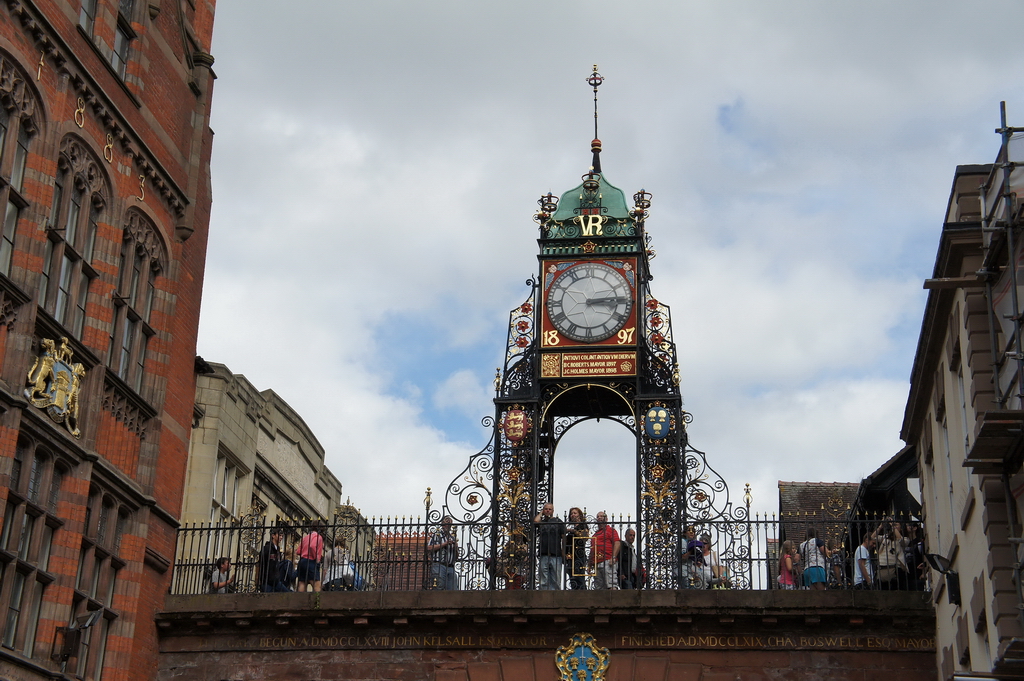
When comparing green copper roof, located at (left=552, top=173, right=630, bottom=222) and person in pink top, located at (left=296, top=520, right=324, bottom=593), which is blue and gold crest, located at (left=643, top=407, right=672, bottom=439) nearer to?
green copper roof, located at (left=552, top=173, right=630, bottom=222)

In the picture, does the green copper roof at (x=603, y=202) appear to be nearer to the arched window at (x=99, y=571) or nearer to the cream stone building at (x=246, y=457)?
the cream stone building at (x=246, y=457)

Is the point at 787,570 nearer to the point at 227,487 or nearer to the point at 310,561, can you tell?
the point at 310,561

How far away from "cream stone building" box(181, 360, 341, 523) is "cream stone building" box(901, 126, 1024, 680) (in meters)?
12.9

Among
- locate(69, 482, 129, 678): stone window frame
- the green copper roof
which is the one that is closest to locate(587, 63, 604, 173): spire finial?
Answer: the green copper roof

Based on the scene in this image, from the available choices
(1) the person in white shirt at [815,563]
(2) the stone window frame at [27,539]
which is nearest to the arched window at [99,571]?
(2) the stone window frame at [27,539]

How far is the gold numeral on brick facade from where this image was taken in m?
21.4

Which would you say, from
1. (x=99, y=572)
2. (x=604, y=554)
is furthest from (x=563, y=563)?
(x=99, y=572)

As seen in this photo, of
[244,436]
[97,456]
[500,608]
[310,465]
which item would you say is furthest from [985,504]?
[310,465]

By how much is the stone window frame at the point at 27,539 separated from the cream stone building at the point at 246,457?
6.08m

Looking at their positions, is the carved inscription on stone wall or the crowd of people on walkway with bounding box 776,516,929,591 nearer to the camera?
the carved inscription on stone wall

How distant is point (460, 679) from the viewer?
22.8 m

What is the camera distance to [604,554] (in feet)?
76.3

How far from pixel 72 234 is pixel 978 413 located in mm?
12641

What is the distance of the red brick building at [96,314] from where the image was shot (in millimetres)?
19562
